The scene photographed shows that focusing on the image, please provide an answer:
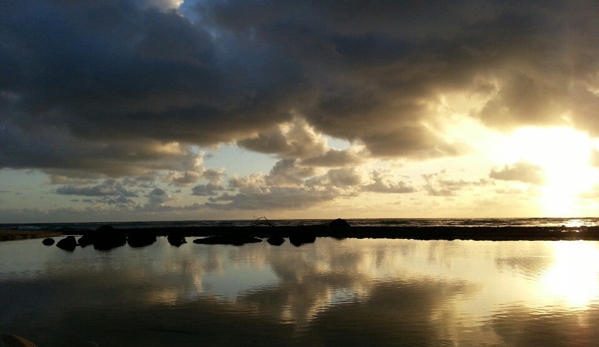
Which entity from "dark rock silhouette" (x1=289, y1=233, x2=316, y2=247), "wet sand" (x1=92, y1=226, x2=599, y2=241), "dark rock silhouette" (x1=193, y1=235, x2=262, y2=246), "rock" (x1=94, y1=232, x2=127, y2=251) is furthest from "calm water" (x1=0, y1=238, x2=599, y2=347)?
"wet sand" (x1=92, y1=226, x2=599, y2=241)

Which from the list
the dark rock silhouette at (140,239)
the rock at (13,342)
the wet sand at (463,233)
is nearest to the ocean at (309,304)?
the rock at (13,342)

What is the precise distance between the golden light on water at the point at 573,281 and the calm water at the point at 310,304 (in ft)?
0.23

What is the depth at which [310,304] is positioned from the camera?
Result: 717 inches

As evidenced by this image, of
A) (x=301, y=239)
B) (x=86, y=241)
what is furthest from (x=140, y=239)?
(x=301, y=239)

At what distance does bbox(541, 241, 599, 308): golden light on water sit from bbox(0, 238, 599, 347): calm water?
→ 71 millimetres

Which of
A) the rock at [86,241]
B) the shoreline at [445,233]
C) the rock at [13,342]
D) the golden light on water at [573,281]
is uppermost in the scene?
the shoreline at [445,233]

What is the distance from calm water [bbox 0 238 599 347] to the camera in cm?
1388

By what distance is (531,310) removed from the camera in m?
16.6

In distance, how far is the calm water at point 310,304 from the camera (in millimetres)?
13875

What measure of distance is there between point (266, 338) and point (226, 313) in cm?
361

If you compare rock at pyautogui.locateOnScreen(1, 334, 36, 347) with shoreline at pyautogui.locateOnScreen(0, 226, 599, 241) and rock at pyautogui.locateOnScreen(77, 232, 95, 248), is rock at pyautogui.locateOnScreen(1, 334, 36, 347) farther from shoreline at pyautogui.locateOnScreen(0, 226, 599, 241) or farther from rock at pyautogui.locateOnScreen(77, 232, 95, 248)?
shoreline at pyautogui.locateOnScreen(0, 226, 599, 241)

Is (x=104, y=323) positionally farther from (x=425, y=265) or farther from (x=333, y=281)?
(x=425, y=265)

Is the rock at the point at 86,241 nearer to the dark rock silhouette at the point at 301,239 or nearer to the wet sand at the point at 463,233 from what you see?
the wet sand at the point at 463,233

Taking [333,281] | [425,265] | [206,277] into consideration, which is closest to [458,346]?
[333,281]
